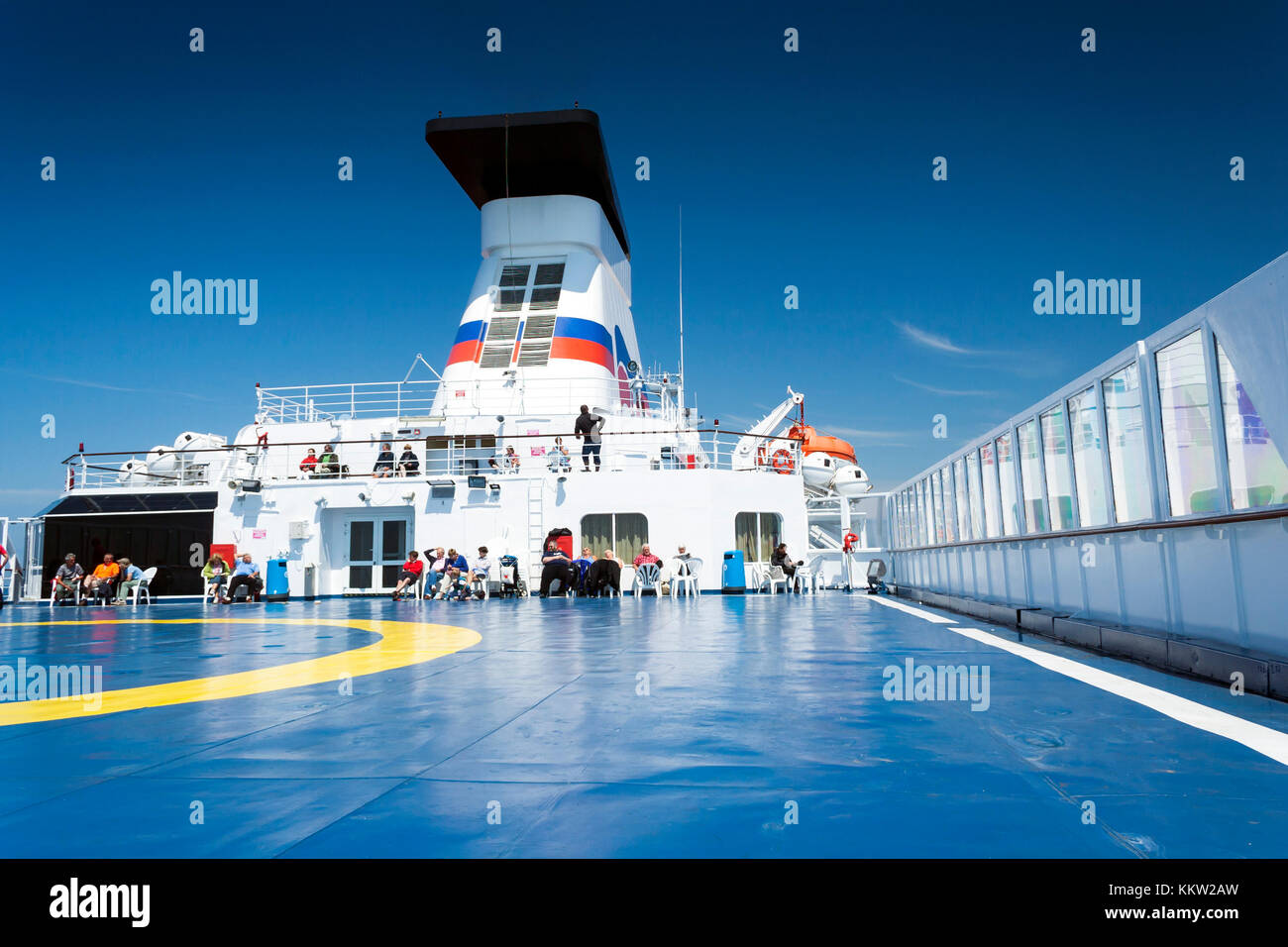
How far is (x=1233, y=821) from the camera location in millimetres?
2582

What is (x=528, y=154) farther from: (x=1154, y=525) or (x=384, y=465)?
(x=1154, y=525)

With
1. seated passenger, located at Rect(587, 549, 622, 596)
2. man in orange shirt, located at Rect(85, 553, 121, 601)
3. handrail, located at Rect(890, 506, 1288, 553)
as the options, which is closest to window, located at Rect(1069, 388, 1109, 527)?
handrail, located at Rect(890, 506, 1288, 553)

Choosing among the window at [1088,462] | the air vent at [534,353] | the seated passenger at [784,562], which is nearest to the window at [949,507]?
the window at [1088,462]

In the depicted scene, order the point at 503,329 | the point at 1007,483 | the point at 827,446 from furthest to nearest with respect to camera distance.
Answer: the point at 827,446, the point at 503,329, the point at 1007,483

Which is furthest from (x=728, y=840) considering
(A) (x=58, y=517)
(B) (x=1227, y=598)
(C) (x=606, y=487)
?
(A) (x=58, y=517)

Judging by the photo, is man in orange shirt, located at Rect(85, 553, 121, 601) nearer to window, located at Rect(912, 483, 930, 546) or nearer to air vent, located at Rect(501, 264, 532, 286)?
air vent, located at Rect(501, 264, 532, 286)

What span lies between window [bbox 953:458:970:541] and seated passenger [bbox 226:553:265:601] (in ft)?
47.9

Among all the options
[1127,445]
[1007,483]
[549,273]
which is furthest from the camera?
[549,273]

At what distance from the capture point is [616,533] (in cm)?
1938

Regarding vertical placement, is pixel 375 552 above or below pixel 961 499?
below

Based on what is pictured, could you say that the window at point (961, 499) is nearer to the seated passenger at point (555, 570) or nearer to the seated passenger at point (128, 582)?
the seated passenger at point (555, 570)

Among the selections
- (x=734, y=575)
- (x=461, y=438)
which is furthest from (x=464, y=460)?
(x=734, y=575)

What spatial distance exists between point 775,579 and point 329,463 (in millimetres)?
10841
